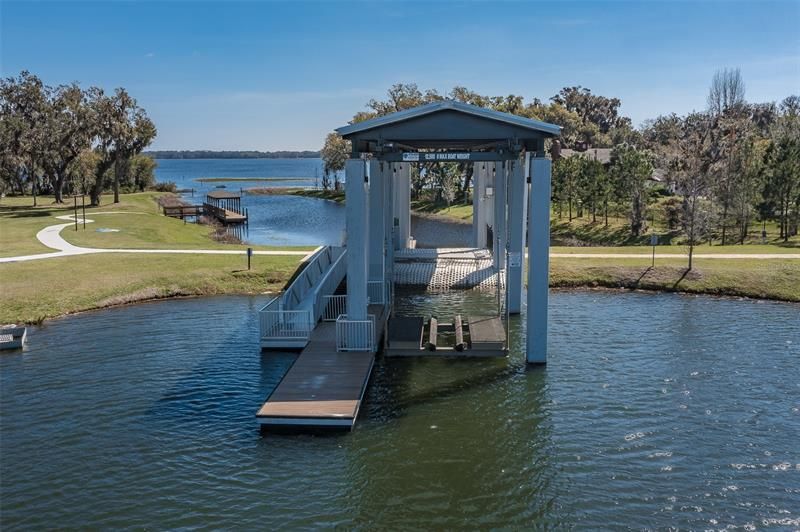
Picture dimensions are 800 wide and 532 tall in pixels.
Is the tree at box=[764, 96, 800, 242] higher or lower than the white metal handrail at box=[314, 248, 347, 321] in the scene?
higher

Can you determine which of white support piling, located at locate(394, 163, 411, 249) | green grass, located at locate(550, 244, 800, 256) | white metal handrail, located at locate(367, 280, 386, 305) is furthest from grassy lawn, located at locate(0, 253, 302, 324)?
green grass, located at locate(550, 244, 800, 256)

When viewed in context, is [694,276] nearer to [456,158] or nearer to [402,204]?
[402,204]

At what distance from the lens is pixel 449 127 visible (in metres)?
17.5

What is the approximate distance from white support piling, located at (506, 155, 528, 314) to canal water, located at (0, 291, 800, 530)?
289 cm

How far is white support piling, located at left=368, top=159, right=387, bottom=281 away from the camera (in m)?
22.8

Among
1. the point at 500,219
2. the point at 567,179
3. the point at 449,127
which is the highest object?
the point at 567,179

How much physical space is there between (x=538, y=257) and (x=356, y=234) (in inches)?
189

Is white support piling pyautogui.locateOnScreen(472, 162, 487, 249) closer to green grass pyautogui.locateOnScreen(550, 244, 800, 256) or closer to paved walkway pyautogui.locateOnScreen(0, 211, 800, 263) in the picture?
paved walkway pyautogui.locateOnScreen(0, 211, 800, 263)

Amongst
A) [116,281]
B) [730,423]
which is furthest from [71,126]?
[730,423]

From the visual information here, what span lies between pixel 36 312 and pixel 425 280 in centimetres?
1453

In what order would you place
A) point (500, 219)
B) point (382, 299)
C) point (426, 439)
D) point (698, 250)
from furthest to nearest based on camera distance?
point (698, 250)
point (500, 219)
point (382, 299)
point (426, 439)

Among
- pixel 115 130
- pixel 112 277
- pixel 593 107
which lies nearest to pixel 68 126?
pixel 115 130

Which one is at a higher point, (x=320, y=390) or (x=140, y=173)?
(x=140, y=173)

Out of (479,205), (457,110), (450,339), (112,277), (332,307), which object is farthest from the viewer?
(479,205)
